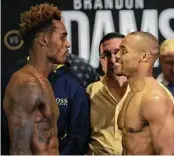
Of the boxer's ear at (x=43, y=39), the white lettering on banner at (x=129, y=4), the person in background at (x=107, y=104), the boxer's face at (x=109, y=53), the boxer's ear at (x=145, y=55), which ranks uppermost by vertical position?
the white lettering on banner at (x=129, y=4)

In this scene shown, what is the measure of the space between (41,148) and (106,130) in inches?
26.5

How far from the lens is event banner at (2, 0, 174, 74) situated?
4.03 m

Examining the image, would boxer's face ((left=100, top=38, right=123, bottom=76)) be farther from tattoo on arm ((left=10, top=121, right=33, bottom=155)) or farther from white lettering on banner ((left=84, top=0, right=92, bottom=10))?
tattoo on arm ((left=10, top=121, right=33, bottom=155))

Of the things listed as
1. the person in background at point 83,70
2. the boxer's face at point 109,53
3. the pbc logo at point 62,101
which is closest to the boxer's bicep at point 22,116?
the pbc logo at point 62,101

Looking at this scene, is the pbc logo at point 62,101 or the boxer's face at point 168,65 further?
the boxer's face at point 168,65

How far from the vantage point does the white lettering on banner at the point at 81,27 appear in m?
4.04

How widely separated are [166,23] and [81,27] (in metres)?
0.52

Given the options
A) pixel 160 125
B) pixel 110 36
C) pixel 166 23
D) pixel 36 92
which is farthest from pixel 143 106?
pixel 166 23

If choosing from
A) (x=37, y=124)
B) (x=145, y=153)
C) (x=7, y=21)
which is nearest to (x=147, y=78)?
(x=145, y=153)

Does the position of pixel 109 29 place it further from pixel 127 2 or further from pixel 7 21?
pixel 7 21

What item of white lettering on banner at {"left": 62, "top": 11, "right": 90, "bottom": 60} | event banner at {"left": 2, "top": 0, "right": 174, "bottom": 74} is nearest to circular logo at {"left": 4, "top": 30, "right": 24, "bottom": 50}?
event banner at {"left": 2, "top": 0, "right": 174, "bottom": 74}

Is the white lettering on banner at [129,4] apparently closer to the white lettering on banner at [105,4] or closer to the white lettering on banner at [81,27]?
the white lettering on banner at [105,4]

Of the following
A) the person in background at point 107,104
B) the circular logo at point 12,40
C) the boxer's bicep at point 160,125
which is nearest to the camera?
the boxer's bicep at point 160,125

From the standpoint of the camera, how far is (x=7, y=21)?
4.03 meters
